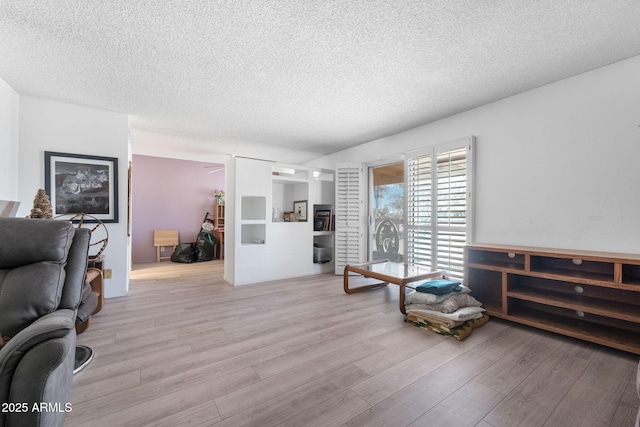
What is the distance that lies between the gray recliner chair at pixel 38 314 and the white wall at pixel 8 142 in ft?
6.56

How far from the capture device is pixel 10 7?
166 cm

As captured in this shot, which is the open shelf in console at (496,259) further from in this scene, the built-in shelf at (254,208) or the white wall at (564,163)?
the built-in shelf at (254,208)

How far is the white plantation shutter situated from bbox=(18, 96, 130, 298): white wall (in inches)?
123

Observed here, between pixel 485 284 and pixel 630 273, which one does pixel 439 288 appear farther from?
pixel 630 273

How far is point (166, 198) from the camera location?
6.25 m

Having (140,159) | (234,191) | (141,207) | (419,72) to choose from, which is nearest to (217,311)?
(234,191)

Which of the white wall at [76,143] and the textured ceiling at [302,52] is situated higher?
the textured ceiling at [302,52]

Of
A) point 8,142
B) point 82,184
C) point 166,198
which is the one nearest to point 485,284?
point 82,184

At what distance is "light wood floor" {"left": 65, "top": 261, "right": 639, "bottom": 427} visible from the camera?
1.34m

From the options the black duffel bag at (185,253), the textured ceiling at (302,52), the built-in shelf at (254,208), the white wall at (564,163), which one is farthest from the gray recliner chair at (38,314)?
the black duffel bag at (185,253)

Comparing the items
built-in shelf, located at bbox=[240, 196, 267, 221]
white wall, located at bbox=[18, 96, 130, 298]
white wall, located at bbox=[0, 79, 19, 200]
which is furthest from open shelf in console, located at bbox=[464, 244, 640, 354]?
white wall, located at bbox=[0, 79, 19, 200]

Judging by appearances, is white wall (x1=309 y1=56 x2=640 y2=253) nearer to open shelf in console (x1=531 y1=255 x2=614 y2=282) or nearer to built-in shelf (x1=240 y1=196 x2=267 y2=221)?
open shelf in console (x1=531 y1=255 x2=614 y2=282)

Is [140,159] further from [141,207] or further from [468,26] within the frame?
[468,26]

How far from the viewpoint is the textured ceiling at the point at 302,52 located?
1.68 m
